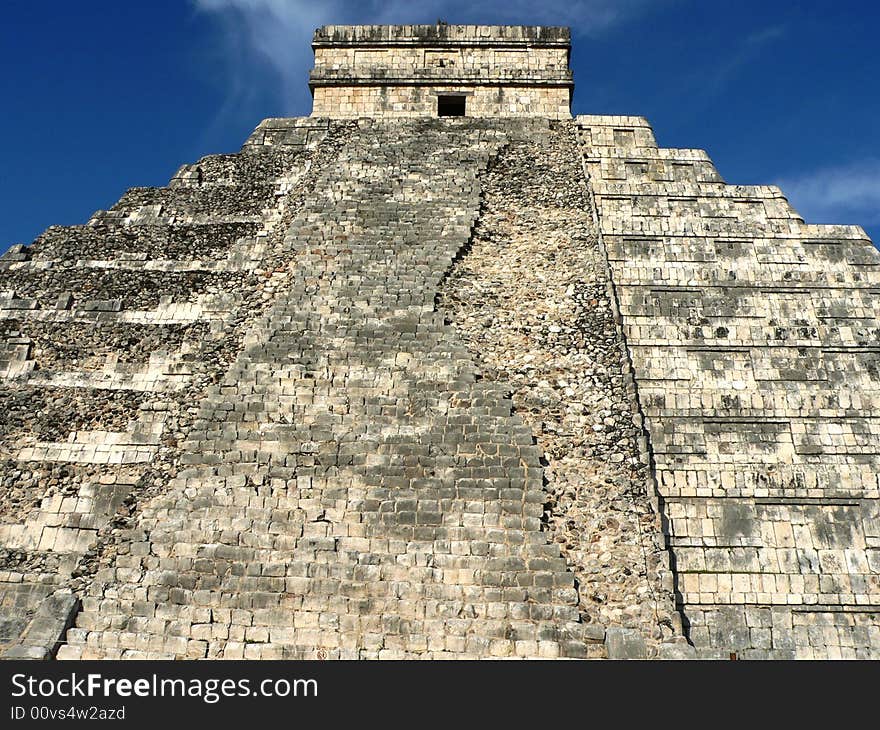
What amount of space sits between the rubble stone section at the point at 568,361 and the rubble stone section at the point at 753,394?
0.46 meters

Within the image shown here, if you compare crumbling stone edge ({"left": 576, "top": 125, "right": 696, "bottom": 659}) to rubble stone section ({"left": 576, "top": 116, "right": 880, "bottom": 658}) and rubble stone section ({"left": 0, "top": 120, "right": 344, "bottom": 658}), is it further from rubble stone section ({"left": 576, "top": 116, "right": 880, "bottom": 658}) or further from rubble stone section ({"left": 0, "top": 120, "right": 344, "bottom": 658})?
rubble stone section ({"left": 0, "top": 120, "right": 344, "bottom": 658})

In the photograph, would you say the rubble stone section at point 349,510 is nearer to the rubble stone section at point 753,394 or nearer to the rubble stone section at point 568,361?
the rubble stone section at point 568,361

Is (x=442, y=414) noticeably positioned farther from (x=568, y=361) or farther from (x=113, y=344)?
(x=113, y=344)

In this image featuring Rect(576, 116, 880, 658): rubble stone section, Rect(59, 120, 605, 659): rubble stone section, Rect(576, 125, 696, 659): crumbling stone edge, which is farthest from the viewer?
Rect(576, 116, 880, 658): rubble stone section

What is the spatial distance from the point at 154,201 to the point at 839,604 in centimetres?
1055

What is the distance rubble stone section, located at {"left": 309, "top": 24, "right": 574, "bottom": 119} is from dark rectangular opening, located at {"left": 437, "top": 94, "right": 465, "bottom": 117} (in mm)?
75

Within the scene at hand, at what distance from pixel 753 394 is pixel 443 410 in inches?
153

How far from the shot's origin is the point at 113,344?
10547 millimetres

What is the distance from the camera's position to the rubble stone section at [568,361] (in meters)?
8.18

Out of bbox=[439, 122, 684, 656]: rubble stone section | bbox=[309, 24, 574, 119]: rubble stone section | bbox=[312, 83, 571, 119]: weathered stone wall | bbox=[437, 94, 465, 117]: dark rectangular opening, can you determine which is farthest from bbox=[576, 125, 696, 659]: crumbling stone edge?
bbox=[437, 94, 465, 117]: dark rectangular opening

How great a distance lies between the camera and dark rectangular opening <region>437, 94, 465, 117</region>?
46.7 feet

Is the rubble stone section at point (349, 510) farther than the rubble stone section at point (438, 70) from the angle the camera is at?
No

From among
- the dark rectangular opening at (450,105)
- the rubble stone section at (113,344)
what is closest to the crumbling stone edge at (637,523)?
the dark rectangular opening at (450,105)
